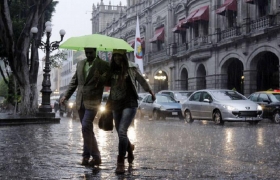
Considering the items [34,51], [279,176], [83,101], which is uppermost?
[34,51]

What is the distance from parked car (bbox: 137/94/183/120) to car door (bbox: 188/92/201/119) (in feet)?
10.2

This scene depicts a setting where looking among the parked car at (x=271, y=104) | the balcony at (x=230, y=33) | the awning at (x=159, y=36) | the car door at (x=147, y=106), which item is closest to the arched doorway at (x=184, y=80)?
the awning at (x=159, y=36)

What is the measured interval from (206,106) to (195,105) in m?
0.91

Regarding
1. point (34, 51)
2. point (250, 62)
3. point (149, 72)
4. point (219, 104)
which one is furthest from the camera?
point (149, 72)

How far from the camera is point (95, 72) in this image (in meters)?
6.43

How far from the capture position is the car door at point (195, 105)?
62.4 ft

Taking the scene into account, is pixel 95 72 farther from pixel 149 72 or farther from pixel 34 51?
pixel 149 72

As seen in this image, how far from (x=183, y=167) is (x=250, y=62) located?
24539 millimetres

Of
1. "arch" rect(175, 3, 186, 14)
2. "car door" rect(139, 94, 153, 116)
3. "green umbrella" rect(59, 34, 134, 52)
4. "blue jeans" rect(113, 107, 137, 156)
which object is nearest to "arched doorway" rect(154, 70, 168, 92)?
"arch" rect(175, 3, 186, 14)

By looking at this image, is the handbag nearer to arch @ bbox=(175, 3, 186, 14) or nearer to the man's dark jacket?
the man's dark jacket

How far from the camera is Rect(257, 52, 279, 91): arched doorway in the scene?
30.2 meters

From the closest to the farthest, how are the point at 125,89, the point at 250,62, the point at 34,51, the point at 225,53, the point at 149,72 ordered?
the point at 125,89, the point at 34,51, the point at 250,62, the point at 225,53, the point at 149,72

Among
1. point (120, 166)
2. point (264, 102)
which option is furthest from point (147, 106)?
point (120, 166)

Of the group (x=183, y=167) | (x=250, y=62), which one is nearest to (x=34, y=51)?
(x=250, y=62)
